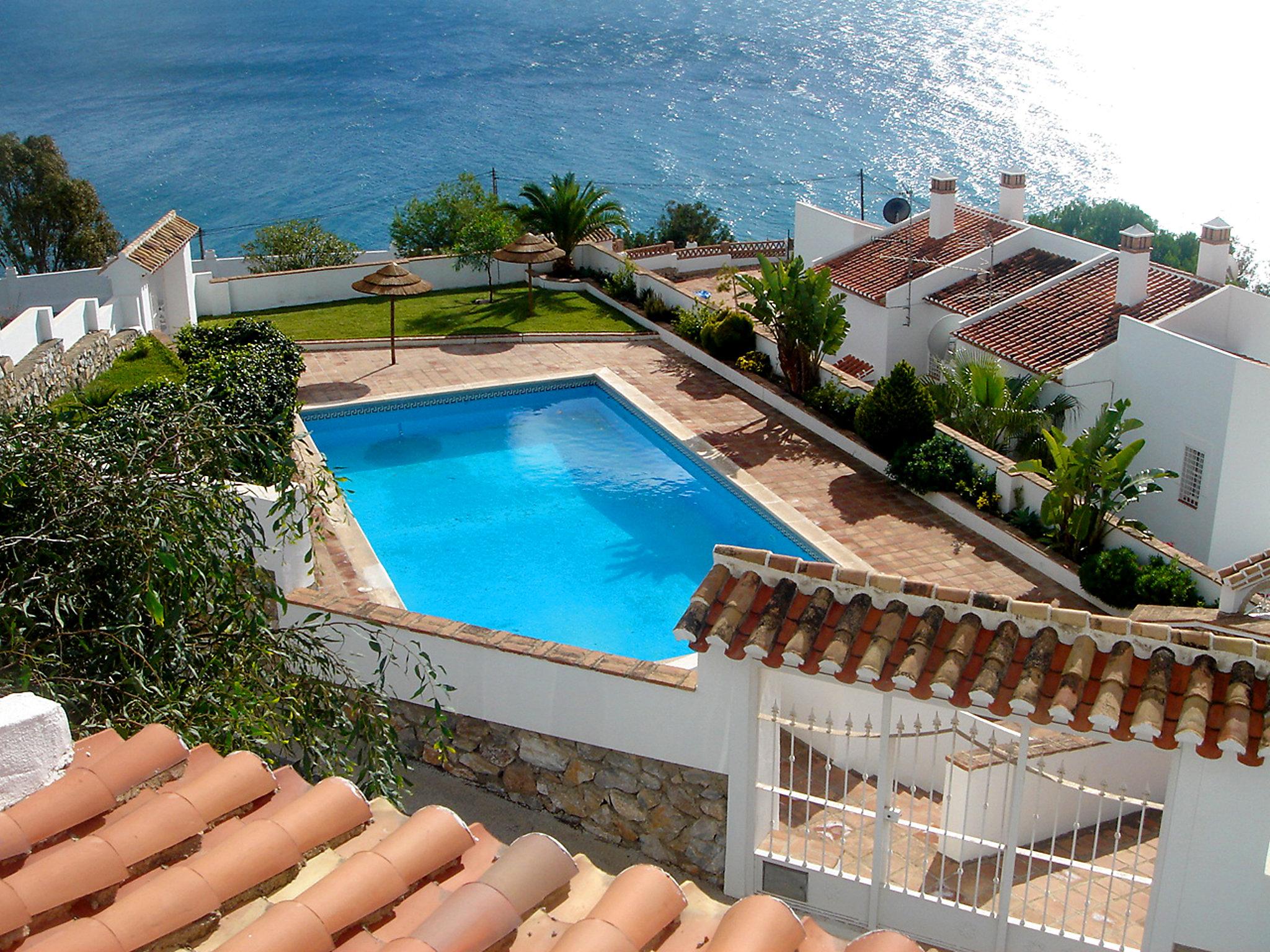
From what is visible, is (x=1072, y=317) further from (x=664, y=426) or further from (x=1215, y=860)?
(x=1215, y=860)

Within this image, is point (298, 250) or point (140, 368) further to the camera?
point (298, 250)

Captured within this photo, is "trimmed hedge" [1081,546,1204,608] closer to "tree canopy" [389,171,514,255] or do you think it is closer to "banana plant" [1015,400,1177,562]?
"banana plant" [1015,400,1177,562]

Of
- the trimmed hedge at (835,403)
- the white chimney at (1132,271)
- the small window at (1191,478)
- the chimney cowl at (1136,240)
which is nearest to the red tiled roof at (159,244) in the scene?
the trimmed hedge at (835,403)

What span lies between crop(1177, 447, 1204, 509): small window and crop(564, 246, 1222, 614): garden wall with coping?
5.54 ft

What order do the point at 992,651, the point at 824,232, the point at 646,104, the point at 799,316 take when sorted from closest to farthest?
the point at 992,651 < the point at 799,316 < the point at 824,232 < the point at 646,104

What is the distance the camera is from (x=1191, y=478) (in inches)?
831

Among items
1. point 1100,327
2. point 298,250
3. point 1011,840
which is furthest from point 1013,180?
point 298,250

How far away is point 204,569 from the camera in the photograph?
8.12 meters

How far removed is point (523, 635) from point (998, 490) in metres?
8.86

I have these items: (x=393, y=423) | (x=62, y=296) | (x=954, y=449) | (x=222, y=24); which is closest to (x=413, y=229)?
(x=62, y=296)

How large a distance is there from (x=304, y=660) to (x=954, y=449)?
47.6 feet

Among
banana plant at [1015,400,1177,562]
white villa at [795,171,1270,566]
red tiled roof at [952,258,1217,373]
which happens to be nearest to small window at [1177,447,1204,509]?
white villa at [795,171,1270,566]

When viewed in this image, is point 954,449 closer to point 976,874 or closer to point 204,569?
point 976,874

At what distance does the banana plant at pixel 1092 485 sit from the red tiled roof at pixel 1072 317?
16.9ft
